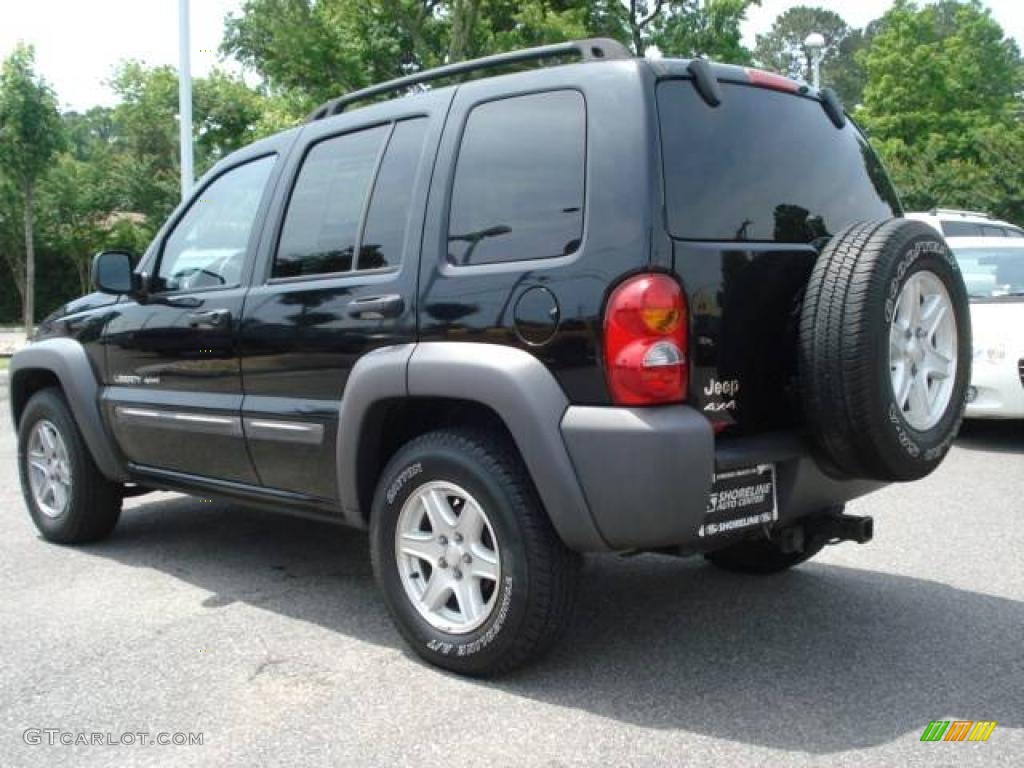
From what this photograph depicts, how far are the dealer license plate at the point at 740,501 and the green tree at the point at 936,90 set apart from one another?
34171mm

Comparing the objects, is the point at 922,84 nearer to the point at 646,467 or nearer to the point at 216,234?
the point at 216,234

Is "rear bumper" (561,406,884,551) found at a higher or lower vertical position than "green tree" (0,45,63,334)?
lower

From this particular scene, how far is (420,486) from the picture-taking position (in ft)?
11.6

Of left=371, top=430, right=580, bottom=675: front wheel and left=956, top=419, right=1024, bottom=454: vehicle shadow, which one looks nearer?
left=371, top=430, right=580, bottom=675: front wheel

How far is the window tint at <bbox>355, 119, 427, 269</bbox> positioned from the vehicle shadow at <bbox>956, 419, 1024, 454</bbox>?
5.87 meters

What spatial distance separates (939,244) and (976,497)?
10.9ft

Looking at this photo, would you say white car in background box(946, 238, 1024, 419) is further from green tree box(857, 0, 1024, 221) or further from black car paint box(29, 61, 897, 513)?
green tree box(857, 0, 1024, 221)

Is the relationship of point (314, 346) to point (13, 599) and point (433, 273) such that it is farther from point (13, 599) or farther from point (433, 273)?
point (13, 599)

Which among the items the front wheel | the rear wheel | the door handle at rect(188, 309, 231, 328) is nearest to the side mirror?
the door handle at rect(188, 309, 231, 328)

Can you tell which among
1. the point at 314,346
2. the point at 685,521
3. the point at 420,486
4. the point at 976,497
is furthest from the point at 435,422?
the point at 976,497

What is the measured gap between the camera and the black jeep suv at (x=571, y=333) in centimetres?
312

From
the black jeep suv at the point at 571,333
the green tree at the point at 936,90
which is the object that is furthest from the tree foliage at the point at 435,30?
the black jeep suv at the point at 571,333

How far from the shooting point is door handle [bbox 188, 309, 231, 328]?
4277 millimetres

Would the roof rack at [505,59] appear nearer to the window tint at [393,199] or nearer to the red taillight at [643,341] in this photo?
the window tint at [393,199]
